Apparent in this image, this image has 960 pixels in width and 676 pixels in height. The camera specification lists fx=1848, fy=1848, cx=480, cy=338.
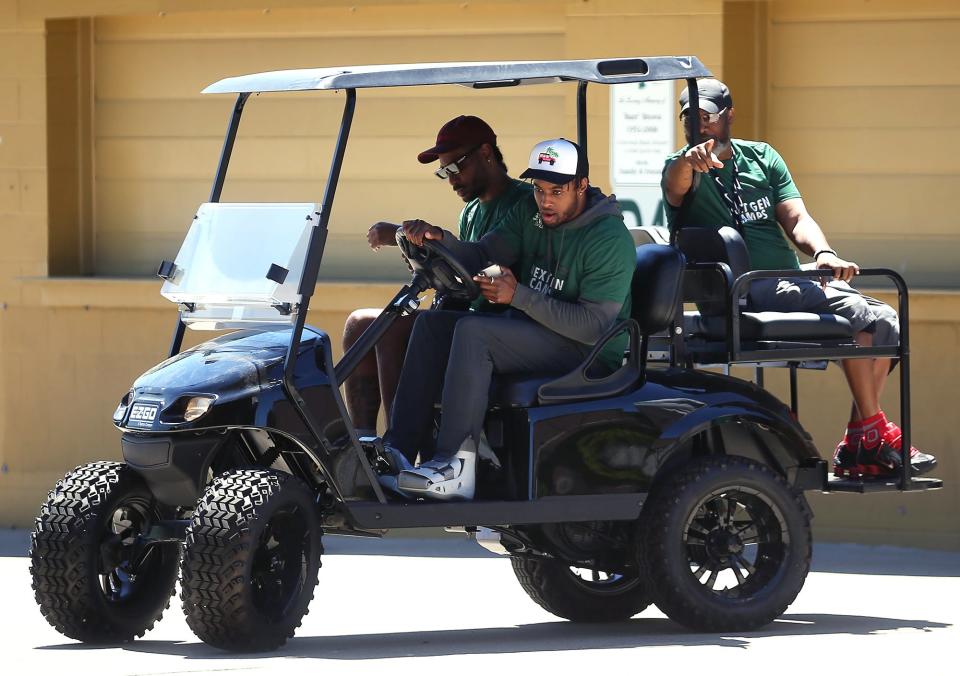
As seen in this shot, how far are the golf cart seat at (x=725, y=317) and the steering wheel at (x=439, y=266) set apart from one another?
2.95 feet

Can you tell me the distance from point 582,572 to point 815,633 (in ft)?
3.60

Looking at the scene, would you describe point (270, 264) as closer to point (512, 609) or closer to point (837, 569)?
point (512, 609)

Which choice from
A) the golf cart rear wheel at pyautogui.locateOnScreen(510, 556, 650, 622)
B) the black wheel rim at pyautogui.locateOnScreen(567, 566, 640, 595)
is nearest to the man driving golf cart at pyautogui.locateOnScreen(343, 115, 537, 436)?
the golf cart rear wheel at pyautogui.locateOnScreen(510, 556, 650, 622)

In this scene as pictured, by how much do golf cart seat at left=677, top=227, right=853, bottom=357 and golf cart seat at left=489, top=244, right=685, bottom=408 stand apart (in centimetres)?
20

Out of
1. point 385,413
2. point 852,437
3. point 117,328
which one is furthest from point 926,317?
point 117,328

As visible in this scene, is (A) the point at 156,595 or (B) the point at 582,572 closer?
(A) the point at 156,595

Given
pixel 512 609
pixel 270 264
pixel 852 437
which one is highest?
pixel 270 264

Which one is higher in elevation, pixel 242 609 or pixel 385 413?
pixel 385 413

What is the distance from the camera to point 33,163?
10312 millimetres

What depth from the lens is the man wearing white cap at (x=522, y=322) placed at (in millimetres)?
6254

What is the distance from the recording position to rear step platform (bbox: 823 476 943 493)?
6.84 m

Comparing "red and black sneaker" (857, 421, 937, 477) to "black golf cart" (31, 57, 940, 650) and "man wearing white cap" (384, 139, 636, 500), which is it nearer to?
"black golf cart" (31, 57, 940, 650)

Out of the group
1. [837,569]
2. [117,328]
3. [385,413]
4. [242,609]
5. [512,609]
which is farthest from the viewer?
A: [117,328]

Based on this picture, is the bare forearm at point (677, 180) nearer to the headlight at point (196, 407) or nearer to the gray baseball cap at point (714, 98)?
the gray baseball cap at point (714, 98)
